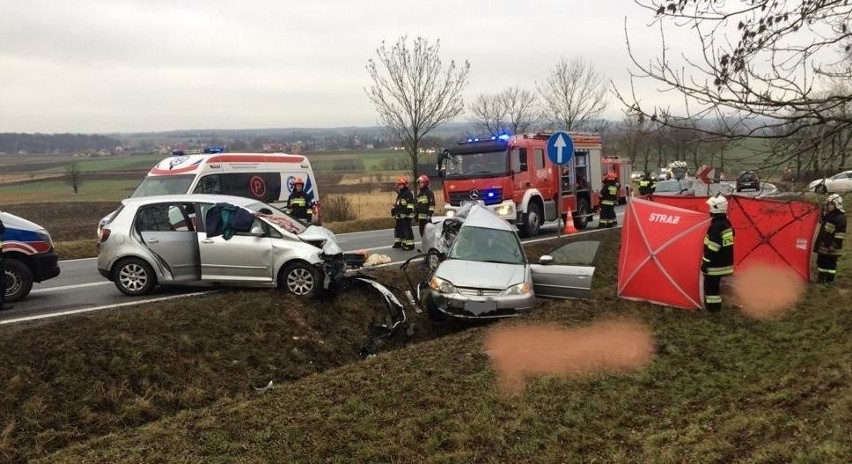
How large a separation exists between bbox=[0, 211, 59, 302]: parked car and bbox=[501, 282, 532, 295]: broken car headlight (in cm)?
685

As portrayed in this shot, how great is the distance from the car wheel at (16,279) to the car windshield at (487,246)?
6312 mm

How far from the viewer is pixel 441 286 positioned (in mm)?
8578

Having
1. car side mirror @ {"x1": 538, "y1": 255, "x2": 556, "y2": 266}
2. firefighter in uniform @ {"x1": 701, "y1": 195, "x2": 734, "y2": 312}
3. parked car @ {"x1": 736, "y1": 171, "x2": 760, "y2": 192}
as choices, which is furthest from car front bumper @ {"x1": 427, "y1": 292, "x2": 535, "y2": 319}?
parked car @ {"x1": 736, "y1": 171, "x2": 760, "y2": 192}

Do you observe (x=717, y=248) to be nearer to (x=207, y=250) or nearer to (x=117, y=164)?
(x=207, y=250)

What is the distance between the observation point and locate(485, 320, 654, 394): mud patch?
6.33 m

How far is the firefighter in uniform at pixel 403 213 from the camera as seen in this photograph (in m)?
13.8

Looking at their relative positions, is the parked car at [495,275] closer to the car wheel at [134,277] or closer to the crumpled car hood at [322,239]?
the crumpled car hood at [322,239]

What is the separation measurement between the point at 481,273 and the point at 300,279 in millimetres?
2742

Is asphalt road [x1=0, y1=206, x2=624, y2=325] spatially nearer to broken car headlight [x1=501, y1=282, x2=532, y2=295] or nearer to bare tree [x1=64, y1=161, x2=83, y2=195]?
broken car headlight [x1=501, y1=282, x2=532, y2=295]

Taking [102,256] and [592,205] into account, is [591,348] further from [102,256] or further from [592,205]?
[592,205]

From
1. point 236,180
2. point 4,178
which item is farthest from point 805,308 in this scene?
point 4,178

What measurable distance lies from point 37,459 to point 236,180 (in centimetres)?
974

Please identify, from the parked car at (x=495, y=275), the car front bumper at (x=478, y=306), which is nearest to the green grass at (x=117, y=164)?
the parked car at (x=495, y=275)

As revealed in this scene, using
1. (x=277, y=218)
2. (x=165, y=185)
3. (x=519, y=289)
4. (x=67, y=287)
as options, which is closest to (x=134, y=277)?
(x=67, y=287)
